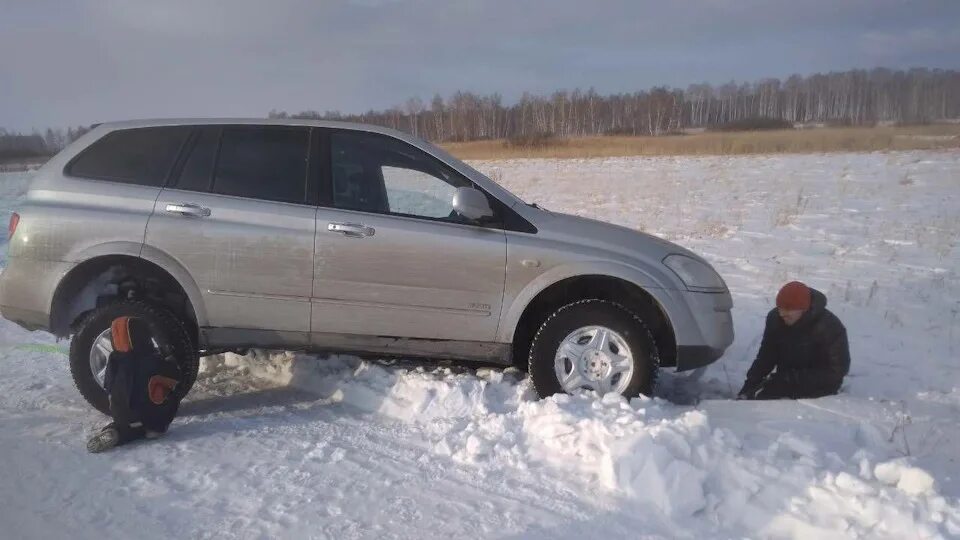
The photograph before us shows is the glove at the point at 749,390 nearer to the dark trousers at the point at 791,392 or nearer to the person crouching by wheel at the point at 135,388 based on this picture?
the dark trousers at the point at 791,392

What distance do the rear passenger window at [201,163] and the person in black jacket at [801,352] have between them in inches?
154

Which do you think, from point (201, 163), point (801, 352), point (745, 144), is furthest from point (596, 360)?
point (745, 144)

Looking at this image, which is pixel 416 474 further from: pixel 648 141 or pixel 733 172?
pixel 648 141

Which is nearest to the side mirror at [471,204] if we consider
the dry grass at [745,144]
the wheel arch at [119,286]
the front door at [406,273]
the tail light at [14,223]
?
the front door at [406,273]

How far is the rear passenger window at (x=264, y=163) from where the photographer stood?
4766 mm

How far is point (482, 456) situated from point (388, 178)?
1.98 meters

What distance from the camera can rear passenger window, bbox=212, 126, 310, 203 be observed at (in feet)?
15.6

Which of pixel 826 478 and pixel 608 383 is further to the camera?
pixel 608 383

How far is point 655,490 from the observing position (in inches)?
135

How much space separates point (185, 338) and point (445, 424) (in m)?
1.75

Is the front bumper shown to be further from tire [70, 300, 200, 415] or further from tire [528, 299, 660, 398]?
tire [70, 300, 200, 415]

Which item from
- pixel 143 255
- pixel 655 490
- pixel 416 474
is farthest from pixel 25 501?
pixel 655 490

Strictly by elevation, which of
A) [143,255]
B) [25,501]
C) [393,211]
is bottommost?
[25,501]

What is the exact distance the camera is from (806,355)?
4926mm
